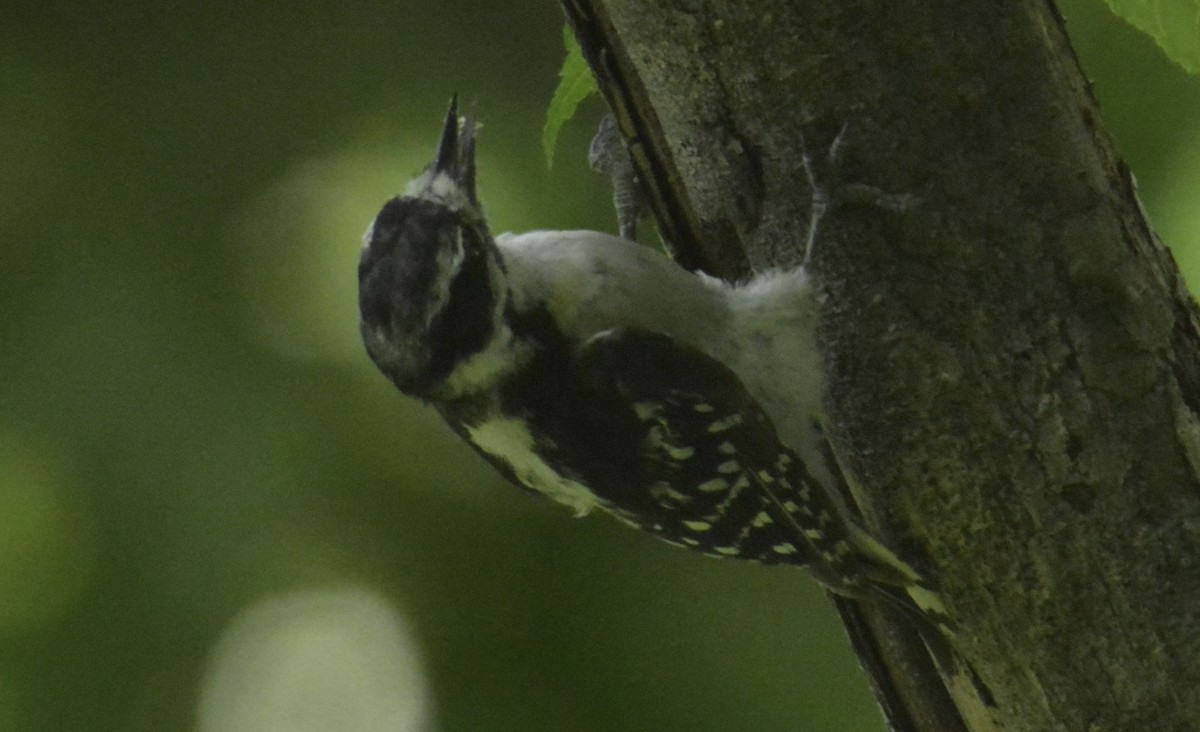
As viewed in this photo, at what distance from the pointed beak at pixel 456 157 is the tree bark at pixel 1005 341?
30 cm

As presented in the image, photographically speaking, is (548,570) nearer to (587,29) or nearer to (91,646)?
(91,646)

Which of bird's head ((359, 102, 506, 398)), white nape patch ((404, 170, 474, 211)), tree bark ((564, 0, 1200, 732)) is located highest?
white nape patch ((404, 170, 474, 211))

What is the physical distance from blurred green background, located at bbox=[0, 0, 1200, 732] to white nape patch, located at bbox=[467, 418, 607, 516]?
967 millimetres

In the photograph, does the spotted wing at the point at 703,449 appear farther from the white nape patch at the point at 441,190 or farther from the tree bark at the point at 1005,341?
the white nape patch at the point at 441,190

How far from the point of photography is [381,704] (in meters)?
2.78

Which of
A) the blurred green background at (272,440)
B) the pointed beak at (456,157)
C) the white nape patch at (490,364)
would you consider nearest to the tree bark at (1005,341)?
the pointed beak at (456,157)

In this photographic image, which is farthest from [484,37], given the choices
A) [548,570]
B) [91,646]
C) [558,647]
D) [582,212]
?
[91,646]

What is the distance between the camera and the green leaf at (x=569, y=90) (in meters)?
1.50

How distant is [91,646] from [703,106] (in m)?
1.99

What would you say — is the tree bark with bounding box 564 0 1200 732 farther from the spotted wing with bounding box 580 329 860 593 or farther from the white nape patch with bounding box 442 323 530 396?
the white nape patch with bounding box 442 323 530 396

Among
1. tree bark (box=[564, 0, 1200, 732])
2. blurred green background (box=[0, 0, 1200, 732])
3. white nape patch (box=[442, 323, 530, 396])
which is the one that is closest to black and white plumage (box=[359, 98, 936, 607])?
white nape patch (box=[442, 323, 530, 396])

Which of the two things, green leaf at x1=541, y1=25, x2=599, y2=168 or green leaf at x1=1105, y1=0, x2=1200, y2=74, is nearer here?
green leaf at x1=1105, y1=0, x2=1200, y2=74

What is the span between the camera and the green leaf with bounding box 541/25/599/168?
1499 millimetres

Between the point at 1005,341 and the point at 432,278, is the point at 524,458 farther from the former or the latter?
the point at 1005,341
